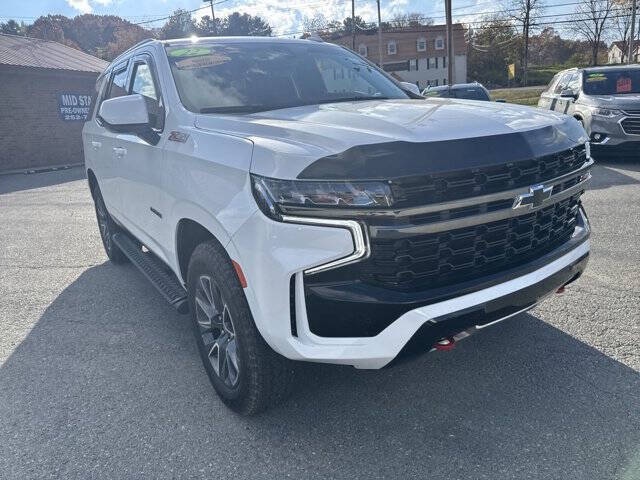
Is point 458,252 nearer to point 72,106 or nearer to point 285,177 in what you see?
point 285,177

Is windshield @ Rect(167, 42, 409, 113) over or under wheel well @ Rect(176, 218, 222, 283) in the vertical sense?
over

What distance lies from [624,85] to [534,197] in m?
9.30

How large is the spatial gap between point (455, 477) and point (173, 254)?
1954 millimetres

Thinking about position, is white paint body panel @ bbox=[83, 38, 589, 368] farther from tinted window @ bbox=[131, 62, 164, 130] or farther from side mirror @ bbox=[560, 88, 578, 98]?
side mirror @ bbox=[560, 88, 578, 98]

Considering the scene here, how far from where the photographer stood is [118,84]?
182 inches

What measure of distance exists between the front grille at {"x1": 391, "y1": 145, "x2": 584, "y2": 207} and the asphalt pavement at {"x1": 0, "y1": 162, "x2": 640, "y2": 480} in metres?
1.13

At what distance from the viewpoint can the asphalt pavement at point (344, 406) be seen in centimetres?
244

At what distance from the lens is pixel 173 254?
128 inches

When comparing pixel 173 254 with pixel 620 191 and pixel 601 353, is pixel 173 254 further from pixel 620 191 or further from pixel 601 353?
pixel 620 191

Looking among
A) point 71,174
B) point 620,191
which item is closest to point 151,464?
point 620,191

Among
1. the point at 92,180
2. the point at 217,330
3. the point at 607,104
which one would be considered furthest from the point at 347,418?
the point at 607,104

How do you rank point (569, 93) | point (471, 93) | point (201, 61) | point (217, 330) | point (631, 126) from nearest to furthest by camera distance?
point (217, 330), point (201, 61), point (631, 126), point (569, 93), point (471, 93)

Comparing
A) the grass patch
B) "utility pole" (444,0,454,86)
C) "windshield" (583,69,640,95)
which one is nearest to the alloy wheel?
"windshield" (583,69,640,95)

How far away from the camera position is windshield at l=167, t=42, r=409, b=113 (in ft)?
10.8
